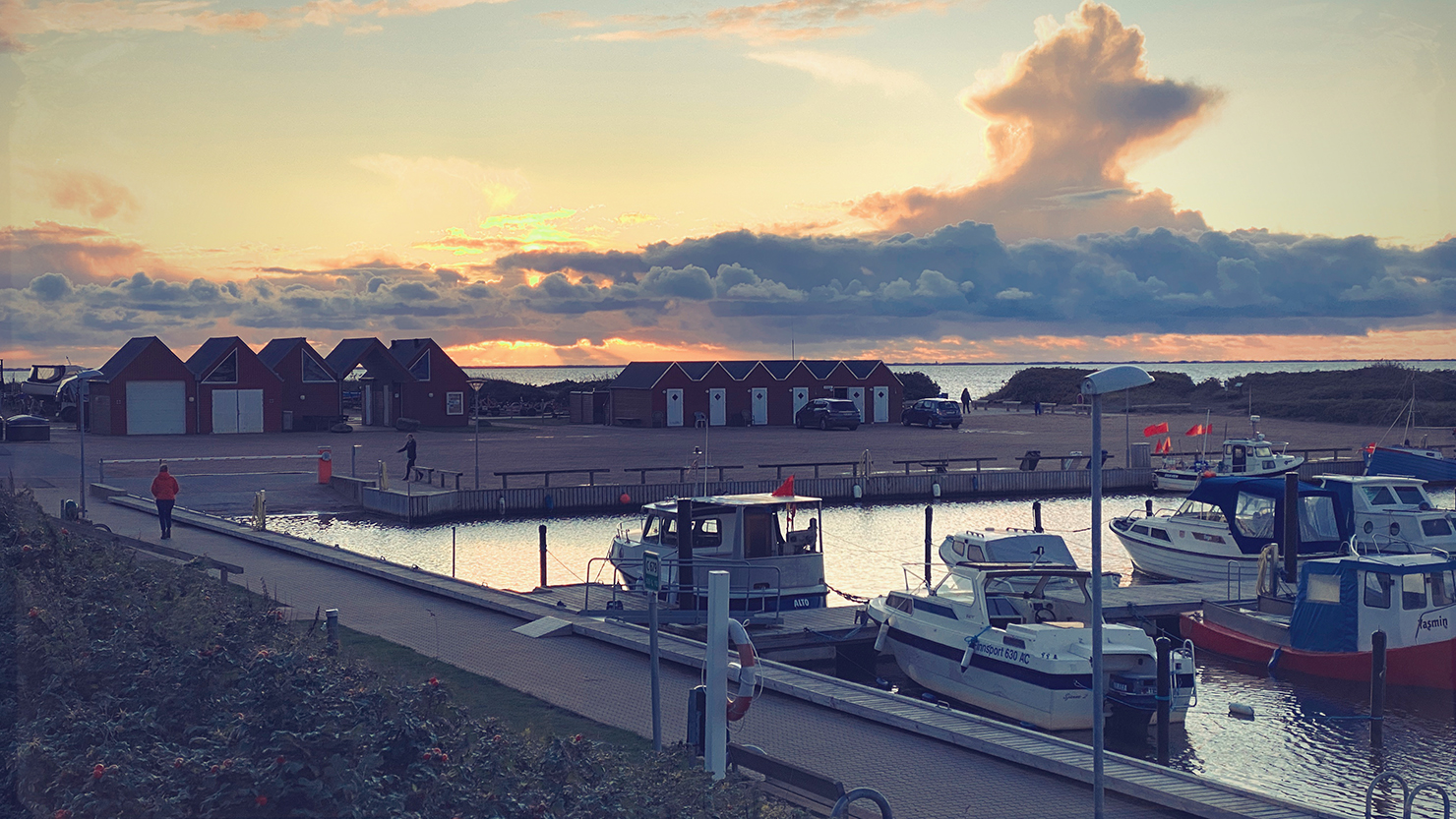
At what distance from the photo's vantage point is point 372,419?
76875 mm

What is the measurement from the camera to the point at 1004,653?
54.9 feet

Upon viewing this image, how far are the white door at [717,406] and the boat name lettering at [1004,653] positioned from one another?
59787 mm

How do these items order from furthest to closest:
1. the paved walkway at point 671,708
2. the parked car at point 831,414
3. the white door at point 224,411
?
the parked car at point 831,414 → the white door at point 224,411 → the paved walkway at point 671,708

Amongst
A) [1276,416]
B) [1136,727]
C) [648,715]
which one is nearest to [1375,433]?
[1276,416]

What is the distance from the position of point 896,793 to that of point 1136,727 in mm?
7279

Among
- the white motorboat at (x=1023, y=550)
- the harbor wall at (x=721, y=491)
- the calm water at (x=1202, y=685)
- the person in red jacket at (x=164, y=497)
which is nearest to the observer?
the calm water at (x=1202, y=685)

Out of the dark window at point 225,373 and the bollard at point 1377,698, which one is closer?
the bollard at point 1377,698

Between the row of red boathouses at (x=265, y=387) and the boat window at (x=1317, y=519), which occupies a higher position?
the row of red boathouses at (x=265, y=387)

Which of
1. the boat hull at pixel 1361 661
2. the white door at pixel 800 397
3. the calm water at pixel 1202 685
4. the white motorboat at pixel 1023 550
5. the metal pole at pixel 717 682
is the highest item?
the white door at pixel 800 397

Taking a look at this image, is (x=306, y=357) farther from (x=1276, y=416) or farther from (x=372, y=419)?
(x=1276, y=416)

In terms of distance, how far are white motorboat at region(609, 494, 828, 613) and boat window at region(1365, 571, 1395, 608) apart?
9.25 m

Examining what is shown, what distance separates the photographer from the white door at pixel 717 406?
77.1m

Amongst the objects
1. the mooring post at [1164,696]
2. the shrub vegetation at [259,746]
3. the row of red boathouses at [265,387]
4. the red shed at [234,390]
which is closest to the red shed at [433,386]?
the row of red boathouses at [265,387]

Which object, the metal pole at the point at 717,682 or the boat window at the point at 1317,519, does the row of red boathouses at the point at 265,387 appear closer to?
the boat window at the point at 1317,519
